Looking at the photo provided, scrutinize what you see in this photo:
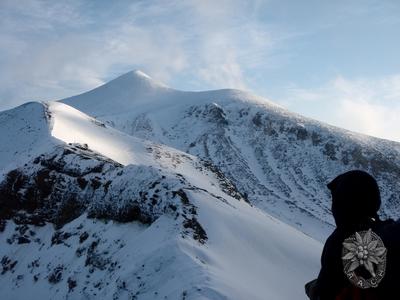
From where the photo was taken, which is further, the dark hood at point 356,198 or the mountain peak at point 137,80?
the mountain peak at point 137,80

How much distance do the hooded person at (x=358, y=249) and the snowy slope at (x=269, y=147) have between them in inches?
1659

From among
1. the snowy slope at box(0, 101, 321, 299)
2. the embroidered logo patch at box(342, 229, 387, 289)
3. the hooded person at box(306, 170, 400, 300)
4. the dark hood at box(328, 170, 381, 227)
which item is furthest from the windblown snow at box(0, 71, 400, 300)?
the embroidered logo patch at box(342, 229, 387, 289)

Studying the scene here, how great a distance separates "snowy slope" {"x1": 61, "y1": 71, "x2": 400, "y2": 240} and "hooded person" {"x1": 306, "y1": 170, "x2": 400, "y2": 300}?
4213cm

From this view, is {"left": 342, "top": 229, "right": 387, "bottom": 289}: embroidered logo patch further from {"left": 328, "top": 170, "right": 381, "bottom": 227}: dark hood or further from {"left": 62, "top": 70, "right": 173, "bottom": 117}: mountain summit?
{"left": 62, "top": 70, "right": 173, "bottom": 117}: mountain summit

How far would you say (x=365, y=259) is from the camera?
3.37 meters

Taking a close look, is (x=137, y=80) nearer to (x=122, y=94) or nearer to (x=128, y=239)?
(x=122, y=94)

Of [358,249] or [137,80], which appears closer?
[358,249]

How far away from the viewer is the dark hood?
3.73 meters

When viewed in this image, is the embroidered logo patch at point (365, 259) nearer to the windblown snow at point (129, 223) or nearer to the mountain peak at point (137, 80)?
the windblown snow at point (129, 223)

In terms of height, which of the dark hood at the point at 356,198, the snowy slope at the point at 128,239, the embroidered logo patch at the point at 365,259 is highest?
the dark hood at the point at 356,198

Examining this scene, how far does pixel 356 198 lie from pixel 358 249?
0.47 m

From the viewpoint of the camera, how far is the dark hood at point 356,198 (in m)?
3.73

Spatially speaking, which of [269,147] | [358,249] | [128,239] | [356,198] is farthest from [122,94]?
[358,249]

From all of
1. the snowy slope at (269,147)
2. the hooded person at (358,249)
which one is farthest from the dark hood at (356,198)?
the snowy slope at (269,147)
